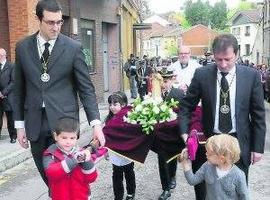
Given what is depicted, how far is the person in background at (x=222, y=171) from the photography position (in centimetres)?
391

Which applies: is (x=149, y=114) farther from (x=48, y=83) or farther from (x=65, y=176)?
(x=65, y=176)

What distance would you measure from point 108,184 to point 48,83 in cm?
321

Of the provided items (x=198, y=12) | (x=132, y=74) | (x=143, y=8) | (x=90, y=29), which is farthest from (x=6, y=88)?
(x=198, y=12)

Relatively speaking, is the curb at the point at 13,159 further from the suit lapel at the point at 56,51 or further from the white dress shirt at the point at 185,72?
the suit lapel at the point at 56,51

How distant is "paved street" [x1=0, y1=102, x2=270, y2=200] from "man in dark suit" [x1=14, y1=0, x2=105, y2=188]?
2395mm

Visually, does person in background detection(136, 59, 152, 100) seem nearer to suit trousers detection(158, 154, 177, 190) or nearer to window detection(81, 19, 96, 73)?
window detection(81, 19, 96, 73)

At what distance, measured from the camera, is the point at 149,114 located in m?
5.64

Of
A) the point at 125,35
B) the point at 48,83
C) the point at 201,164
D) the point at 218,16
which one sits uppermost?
the point at 218,16

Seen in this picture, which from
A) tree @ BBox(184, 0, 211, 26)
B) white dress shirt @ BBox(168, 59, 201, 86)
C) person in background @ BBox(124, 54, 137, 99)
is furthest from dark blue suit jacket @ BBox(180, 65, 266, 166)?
tree @ BBox(184, 0, 211, 26)

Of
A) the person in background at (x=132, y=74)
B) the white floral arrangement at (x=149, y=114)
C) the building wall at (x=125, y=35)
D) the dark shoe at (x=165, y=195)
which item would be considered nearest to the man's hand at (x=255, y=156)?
the white floral arrangement at (x=149, y=114)

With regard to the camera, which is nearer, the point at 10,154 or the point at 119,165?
the point at 119,165

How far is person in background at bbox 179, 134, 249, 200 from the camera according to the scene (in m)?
3.91

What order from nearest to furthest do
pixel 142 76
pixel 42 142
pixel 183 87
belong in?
pixel 42 142, pixel 183 87, pixel 142 76

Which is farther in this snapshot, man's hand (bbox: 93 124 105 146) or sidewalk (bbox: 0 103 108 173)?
sidewalk (bbox: 0 103 108 173)
